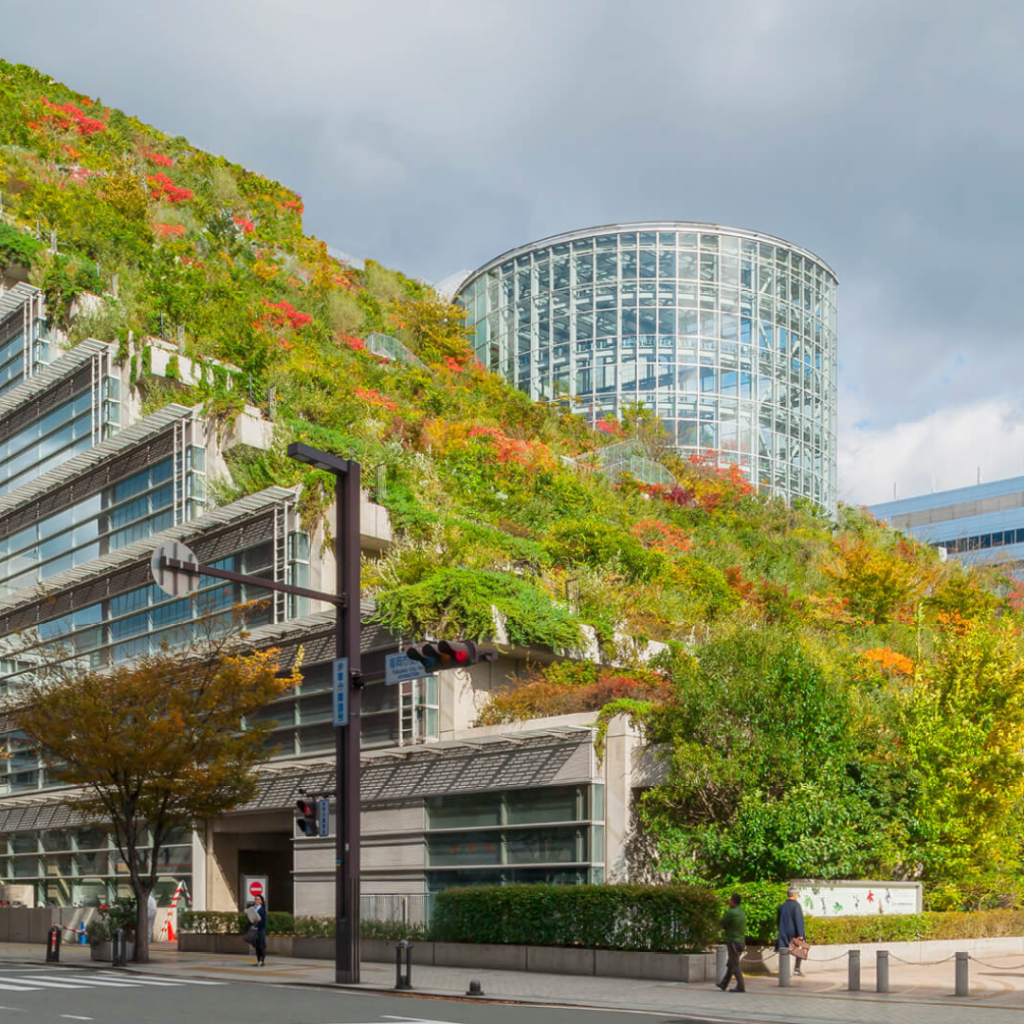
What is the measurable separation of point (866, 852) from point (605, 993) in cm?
868

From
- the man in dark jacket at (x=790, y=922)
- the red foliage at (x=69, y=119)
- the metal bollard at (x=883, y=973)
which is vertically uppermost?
the red foliage at (x=69, y=119)

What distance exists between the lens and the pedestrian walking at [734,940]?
20031mm

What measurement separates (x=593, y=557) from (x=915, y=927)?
61.2 feet

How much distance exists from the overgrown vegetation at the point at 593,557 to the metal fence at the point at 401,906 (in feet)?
15.9

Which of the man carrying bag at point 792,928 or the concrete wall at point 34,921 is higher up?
the man carrying bag at point 792,928

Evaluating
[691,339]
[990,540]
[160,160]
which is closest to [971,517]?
[990,540]

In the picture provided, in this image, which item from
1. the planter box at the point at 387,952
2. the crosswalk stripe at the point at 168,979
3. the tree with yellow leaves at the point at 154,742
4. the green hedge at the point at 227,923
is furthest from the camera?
the green hedge at the point at 227,923

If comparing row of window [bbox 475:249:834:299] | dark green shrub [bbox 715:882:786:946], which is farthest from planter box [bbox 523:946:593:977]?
row of window [bbox 475:249:834:299]

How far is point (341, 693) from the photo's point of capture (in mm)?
21531

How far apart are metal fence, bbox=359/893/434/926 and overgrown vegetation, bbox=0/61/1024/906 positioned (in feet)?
15.9

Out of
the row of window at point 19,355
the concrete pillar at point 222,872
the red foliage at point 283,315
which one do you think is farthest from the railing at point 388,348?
the concrete pillar at point 222,872

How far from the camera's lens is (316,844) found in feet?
111

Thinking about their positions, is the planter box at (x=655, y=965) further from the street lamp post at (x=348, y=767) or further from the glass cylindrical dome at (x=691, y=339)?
the glass cylindrical dome at (x=691, y=339)

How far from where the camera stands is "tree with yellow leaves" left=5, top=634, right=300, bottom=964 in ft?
90.1
